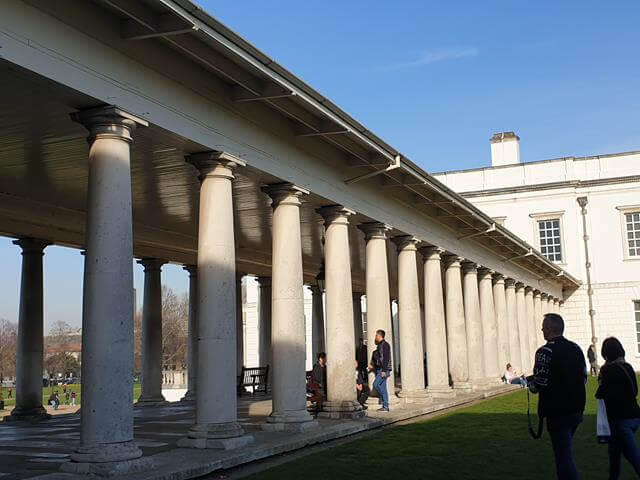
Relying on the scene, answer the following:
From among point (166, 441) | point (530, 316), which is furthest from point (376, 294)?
point (530, 316)

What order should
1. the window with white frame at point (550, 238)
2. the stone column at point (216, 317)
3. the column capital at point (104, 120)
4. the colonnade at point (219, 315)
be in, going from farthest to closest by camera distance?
the window with white frame at point (550, 238)
the stone column at point (216, 317)
the column capital at point (104, 120)
the colonnade at point (219, 315)

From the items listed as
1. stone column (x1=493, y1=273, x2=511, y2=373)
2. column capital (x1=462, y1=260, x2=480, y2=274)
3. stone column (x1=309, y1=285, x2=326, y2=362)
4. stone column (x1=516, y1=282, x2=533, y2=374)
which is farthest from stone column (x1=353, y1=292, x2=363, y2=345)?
column capital (x1=462, y1=260, x2=480, y2=274)

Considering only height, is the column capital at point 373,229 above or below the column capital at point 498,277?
above

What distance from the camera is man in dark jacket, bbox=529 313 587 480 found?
23.7 feet

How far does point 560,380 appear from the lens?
287 inches

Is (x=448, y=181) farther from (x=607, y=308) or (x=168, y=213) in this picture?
(x=168, y=213)

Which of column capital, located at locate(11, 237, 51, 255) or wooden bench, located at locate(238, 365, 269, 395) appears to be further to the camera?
wooden bench, located at locate(238, 365, 269, 395)

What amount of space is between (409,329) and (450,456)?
9.62 metres

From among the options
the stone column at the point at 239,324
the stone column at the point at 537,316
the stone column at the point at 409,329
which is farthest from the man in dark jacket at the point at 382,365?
the stone column at the point at 537,316

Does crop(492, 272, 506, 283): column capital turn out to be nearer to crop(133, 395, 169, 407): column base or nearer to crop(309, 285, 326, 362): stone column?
crop(309, 285, 326, 362): stone column

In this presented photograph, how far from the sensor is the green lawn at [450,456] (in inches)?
392

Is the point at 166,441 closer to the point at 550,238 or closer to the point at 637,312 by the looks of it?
the point at 550,238

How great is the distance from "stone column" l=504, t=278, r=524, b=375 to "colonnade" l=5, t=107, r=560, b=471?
18.5 ft

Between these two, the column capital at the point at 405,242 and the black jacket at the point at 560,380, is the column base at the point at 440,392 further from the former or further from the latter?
the black jacket at the point at 560,380
